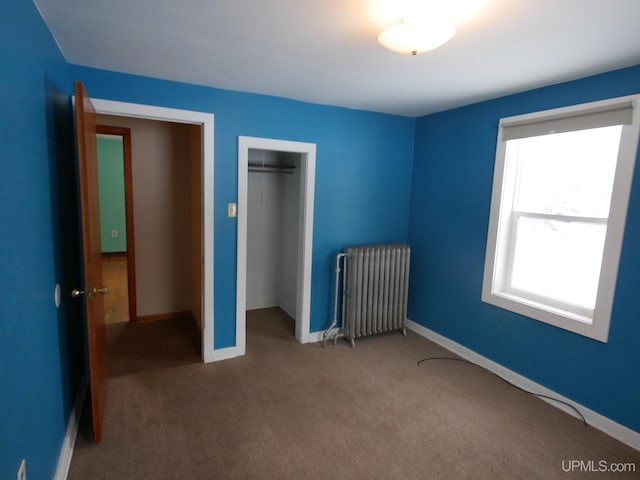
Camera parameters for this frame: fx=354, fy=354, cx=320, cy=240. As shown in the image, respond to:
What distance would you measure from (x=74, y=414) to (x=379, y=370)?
2152 mm

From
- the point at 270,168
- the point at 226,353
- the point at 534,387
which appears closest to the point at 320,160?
the point at 270,168

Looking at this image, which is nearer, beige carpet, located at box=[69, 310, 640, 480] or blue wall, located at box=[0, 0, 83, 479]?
blue wall, located at box=[0, 0, 83, 479]

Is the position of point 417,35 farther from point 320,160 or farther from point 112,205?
point 112,205

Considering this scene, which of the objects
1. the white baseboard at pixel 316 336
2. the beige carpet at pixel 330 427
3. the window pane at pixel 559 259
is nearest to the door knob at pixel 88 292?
the beige carpet at pixel 330 427

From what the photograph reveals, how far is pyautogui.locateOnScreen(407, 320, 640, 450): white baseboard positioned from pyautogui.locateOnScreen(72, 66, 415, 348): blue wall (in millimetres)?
1103

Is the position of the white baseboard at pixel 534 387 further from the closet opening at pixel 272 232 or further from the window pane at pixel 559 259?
the closet opening at pixel 272 232

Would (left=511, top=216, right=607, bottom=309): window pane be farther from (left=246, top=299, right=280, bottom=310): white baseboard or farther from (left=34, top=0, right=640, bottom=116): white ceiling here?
(left=246, top=299, right=280, bottom=310): white baseboard

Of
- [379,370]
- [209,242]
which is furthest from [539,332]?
[209,242]

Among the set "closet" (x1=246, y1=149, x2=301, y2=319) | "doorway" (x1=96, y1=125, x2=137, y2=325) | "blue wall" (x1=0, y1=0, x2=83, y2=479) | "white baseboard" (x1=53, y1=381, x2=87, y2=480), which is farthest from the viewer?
"doorway" (x1=96, y1=125, x2=137, y2=325)

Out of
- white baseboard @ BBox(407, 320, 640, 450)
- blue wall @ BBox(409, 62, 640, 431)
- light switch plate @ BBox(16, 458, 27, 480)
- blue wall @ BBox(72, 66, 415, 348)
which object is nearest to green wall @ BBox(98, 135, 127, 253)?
blue wall @ BBox(72, 66, 415, 348)

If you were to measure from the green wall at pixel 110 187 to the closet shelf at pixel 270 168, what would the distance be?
4137mm

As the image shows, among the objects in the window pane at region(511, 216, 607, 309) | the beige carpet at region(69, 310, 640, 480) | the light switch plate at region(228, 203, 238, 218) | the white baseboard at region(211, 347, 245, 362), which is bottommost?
the beige carpet at region(69, 310, 640, 480)

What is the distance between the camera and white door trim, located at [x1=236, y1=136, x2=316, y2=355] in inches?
115

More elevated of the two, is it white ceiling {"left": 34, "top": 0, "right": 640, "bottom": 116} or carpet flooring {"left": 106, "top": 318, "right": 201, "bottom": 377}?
white ceiling {"left": 34, "top": 0, "right": 640, "bottom": 116}
